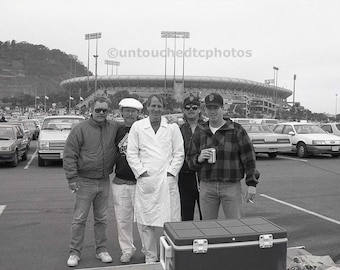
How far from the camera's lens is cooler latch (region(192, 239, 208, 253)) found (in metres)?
2.56

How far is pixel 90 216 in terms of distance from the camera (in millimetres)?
6844

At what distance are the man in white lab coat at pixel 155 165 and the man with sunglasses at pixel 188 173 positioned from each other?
1.05ft

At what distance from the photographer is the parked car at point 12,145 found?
42.5ft

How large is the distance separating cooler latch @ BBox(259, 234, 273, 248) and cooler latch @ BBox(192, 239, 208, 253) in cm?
37

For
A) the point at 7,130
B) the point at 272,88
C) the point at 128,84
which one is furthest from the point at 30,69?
the point at 7,130

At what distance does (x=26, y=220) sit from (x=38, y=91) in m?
152

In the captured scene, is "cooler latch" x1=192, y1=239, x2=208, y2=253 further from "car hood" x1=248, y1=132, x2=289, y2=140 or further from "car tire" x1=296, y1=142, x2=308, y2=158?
"car tire" x1=296, y1=142, x2=308, y2=158

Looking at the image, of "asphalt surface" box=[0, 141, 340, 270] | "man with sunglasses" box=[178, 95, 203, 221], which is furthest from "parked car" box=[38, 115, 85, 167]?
"man with sunglasses" box=[178, 95, 203, 221]

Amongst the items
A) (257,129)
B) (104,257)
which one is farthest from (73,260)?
(257,129)

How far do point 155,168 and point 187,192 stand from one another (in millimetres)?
680

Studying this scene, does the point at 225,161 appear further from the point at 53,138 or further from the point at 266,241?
the point at 53,138

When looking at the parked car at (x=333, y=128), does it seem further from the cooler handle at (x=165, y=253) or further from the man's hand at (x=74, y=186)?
the cooler handle at (x=165, y=253)

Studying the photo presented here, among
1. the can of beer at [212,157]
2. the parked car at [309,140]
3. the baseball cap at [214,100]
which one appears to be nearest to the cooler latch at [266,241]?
the can of beer at [212,157]

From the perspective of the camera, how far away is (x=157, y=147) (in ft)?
13.6
